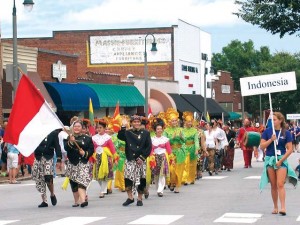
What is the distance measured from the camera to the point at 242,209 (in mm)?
15789

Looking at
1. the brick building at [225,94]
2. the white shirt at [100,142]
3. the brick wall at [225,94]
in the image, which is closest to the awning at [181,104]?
the brick building at [225,94]

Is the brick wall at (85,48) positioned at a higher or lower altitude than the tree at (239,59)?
lower

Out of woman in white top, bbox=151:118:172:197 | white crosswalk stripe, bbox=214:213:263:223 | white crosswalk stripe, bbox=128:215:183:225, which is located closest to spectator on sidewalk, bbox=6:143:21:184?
woman in white top, bbox=151:118:172:197

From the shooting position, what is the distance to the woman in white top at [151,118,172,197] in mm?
19406

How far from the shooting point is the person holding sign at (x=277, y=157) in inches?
571

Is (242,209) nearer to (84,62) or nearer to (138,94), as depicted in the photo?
(138,94)

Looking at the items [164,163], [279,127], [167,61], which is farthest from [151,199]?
[167,61]

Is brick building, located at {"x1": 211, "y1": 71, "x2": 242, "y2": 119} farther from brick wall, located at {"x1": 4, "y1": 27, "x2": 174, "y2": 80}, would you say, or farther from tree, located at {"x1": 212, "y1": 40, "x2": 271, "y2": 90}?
tree, located at {"x1": 212, "y1": 40, "x2": 271, "y2": 90}

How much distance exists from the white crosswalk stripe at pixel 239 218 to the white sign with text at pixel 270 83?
8.63ft

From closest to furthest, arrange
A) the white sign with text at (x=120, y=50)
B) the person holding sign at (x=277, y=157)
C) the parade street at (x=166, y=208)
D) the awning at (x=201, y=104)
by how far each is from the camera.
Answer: the parade street at (x=166, y=208), the person holding sign at (x=277, y=157), the white sign with text at (x=120, y=50), the awning at (x=201, y=104)

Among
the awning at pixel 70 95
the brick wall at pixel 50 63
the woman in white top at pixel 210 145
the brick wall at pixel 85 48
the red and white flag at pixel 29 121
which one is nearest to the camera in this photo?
the red and white flag at pixel 29 121

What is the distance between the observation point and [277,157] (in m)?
14.6

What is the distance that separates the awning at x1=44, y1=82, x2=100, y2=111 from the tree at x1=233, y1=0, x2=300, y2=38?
13609mm

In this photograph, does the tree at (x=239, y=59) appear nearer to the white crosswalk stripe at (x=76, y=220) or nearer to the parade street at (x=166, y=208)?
the parade street at (x=166, y=208)
